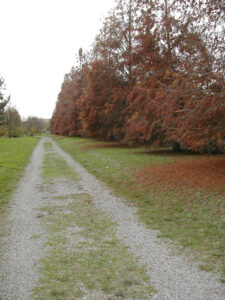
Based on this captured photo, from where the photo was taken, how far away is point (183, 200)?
7195mm

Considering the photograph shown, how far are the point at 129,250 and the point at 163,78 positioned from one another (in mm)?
9897

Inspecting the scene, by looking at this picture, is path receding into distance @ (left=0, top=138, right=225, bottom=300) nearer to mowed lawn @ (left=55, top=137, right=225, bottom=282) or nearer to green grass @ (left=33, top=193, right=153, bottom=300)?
green grass @ (left=33, top=193, right=153, bottom=300)

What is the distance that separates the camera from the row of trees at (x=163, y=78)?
7293 millimetres

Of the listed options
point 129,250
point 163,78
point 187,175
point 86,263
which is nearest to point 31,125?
point 163,78

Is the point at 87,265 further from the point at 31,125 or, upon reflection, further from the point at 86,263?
the point at 31,125

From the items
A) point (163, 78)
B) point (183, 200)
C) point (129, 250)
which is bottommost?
point (129, 250)

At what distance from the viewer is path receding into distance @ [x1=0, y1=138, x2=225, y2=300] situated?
3219mm

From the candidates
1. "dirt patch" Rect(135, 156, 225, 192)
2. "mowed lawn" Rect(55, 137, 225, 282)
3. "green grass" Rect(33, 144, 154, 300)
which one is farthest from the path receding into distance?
"dirt patch" Rect(135, 156, 225, 192)

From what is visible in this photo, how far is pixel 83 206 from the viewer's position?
699 cm

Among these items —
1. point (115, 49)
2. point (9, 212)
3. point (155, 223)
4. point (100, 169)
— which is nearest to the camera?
point (155, 223)

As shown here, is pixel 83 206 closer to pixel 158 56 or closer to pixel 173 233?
pixel 173 233

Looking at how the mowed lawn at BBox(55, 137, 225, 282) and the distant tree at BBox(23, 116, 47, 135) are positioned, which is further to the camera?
the distant tree at BBox(23, 116, 47, 135)

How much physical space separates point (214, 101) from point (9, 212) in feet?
18.2

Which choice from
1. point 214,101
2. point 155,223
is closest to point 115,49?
point 214,101
